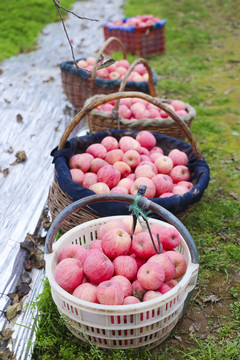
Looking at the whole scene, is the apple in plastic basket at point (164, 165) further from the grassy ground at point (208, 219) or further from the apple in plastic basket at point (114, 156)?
the grassy ground at point (208, 219)

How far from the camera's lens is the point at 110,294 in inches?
63.5

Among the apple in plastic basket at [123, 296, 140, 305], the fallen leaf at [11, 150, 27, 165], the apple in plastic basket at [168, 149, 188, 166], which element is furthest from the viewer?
the fallen leaf at [11, 150, 27, 165]

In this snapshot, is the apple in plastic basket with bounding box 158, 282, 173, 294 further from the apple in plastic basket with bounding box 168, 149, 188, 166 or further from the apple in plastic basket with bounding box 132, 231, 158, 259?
the apple in plastic basket with bounding box 168, 149, 188, 166

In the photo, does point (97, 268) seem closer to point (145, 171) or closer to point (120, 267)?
point (120, 267)

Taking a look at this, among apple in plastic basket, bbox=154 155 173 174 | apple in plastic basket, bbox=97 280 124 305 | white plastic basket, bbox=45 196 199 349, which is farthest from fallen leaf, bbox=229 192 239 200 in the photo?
apple in plastic basket, bbox=97 280 124 305

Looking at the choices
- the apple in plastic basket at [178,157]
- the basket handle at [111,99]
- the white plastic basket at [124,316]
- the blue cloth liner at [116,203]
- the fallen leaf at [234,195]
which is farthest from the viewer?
the fallen leaf at [234,195]

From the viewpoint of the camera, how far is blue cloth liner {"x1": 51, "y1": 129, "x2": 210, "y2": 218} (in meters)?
2.19

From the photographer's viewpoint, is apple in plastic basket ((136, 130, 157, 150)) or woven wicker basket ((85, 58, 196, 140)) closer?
apple in plastic basket ((136, 130, 157, 150))

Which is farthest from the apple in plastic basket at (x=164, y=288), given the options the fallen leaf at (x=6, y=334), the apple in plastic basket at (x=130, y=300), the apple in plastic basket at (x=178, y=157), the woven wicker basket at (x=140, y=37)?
the woven wicker basket at (x=140, y=37)

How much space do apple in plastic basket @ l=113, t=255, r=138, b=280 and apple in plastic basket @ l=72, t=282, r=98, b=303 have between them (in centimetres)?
17

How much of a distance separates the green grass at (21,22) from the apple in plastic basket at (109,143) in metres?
4.40

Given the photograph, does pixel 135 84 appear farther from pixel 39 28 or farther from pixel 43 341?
pixel 39 28

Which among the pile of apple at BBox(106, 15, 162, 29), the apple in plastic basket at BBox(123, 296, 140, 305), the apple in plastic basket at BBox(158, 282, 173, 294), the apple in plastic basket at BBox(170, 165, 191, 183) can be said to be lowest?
the apple in plastic basket at BBox(170, 165, 191, 183)

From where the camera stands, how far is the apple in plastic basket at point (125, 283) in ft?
5.75
